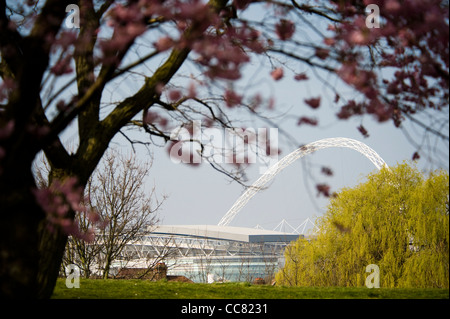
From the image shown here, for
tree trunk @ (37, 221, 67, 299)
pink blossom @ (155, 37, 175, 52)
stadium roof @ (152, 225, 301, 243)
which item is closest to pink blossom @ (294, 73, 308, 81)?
pink blossom @ (155, 37, 175, 52)

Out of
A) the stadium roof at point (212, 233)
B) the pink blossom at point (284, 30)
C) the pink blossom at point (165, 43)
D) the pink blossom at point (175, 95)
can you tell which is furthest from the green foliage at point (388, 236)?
the stadium roof at point (212, 233)

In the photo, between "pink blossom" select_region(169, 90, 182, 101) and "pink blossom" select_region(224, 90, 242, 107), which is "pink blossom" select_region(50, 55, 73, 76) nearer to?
"pink blossom" select_region(169, 90, 182, 101)

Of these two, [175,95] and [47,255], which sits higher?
[175,95]

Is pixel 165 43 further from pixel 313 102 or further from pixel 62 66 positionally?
pixel 313 102

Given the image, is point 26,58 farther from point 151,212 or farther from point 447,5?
point 151,212

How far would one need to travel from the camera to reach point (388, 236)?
19969 millimetres

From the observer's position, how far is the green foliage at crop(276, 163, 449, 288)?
18500 millimetres

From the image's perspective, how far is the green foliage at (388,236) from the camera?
60.7 feet

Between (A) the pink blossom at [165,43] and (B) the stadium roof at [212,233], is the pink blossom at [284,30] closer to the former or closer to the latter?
(A) the pink blossom at [165,43]

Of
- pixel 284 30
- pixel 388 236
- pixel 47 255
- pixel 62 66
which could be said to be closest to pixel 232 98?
pixel 284 30

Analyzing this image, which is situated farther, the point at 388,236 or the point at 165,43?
the point at 388,236

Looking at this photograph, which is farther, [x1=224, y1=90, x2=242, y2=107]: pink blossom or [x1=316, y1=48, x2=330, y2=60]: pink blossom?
[x1=224, y1=90, x2=242, y2=107]: pink blossom

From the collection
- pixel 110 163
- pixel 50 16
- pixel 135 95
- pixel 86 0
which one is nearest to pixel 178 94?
pixel 135 95

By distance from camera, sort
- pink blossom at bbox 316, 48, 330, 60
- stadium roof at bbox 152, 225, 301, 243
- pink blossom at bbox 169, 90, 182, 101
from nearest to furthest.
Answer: pink blossom at bbox 316, 48, 330, 60 < pink blossom at bbox 169, 90, 182, 101 < stadium roof at bbox 152, 225, 301, 243
